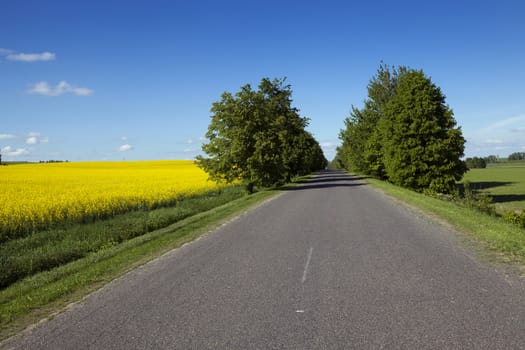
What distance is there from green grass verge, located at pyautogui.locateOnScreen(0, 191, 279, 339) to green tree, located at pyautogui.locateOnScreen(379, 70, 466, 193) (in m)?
18.8

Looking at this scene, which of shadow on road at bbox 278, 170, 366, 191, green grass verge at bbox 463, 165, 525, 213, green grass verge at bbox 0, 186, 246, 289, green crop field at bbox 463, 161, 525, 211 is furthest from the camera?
shadow on road at bbox 278, 170, 366, 191

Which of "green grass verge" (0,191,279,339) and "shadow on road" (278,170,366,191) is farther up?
"shadow on road" (278,170,366,191)

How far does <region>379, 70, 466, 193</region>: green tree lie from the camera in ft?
81.3

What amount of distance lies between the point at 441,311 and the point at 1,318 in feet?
20.4

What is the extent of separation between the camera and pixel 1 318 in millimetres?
5297

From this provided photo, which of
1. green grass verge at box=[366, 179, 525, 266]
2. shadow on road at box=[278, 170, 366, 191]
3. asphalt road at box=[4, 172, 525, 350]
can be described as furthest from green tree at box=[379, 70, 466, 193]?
asphalt road at box=[4, 172, 525, 350]

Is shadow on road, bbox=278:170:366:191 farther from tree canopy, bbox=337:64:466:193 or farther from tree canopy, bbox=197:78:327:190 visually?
tree canopy, bbox=337:64:466:193

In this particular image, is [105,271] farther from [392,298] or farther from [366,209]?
[366,209]

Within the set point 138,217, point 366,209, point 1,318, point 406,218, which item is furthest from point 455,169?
point 1,318

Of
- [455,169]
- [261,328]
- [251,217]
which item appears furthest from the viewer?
[455,169]

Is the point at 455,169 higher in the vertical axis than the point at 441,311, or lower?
higher

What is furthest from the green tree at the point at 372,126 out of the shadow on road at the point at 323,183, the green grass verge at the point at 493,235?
the green grass verge at the point at 493,235

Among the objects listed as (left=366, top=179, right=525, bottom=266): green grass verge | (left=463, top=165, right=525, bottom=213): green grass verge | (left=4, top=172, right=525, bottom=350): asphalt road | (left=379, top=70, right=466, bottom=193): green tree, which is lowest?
(left=463, top=165, right=525, bottom=213): green grass verge

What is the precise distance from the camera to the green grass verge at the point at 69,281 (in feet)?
17.8
